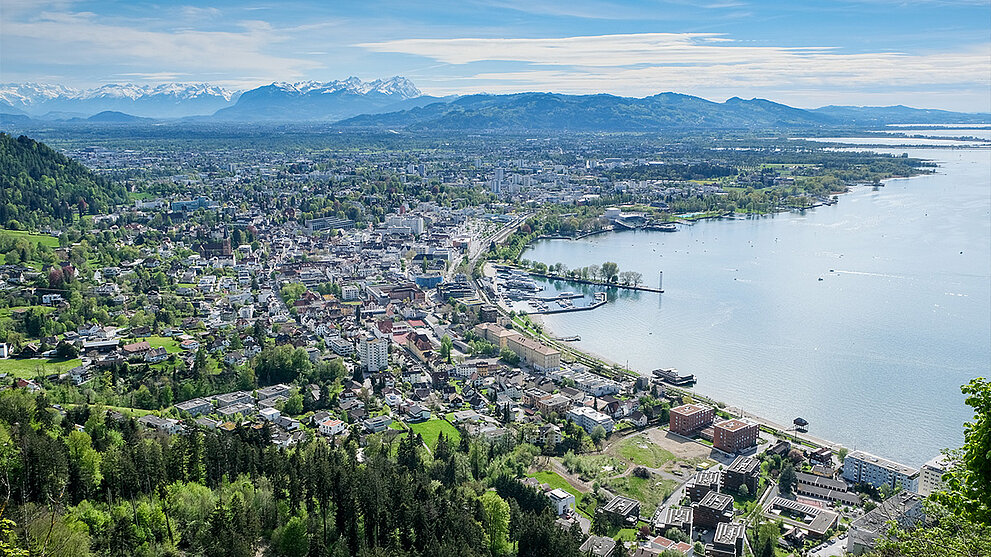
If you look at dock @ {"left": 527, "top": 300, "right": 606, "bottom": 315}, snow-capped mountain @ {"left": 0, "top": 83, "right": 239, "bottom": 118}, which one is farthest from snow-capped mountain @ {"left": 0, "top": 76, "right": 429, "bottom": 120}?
dock @ {"left": 527, "top": 300, "right": 606, "bottom": 315}

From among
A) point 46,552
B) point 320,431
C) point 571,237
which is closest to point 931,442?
point 320,431

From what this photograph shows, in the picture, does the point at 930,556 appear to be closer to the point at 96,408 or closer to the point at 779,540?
the point at 779,540

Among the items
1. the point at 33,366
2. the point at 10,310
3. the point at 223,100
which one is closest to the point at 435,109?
the point at 223,100

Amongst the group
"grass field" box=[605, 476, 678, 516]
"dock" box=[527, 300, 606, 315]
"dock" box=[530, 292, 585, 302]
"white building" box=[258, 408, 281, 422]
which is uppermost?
"white building" box=[258, 408, 281, 422]

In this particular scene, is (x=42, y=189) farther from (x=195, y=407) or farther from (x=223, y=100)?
(x=223, y=100)

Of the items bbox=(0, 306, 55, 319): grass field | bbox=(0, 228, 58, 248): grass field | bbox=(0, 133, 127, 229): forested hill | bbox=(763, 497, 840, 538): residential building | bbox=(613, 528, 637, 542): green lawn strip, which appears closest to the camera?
bbox=(613, 528, 637, 542): green lawn strip

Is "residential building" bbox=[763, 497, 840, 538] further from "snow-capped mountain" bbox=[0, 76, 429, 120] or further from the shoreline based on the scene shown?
"snow-capped mountain" bbox=[0, 76, 429, 120]
